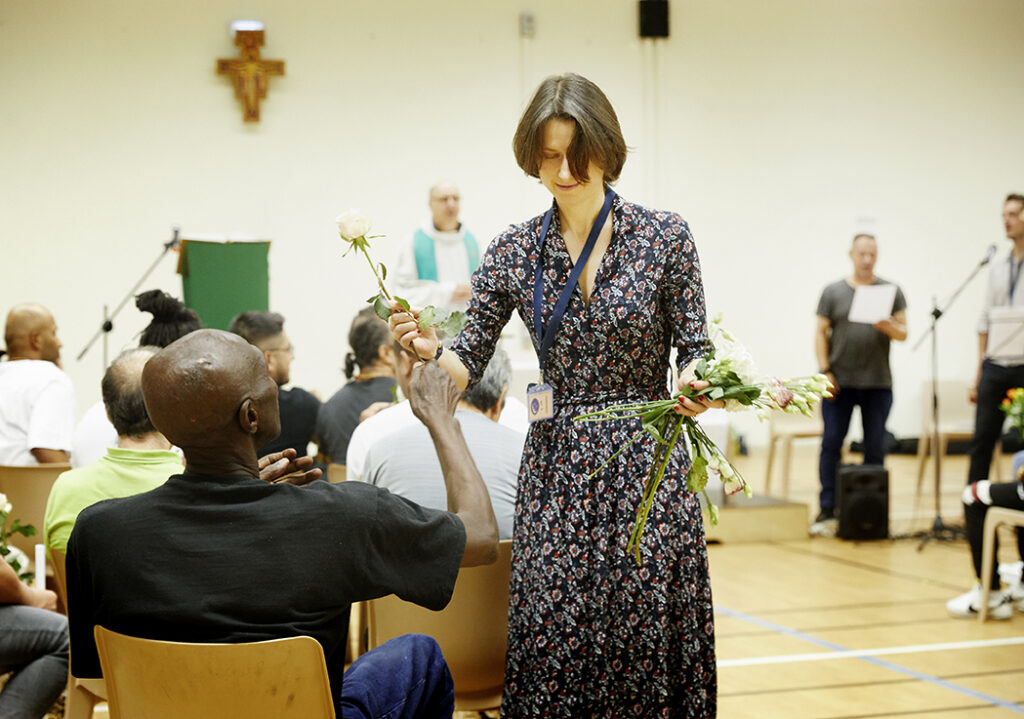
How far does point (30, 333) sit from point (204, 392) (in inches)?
131

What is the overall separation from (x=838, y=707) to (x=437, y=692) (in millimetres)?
1969

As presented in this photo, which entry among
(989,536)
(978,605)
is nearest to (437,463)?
(989,536)

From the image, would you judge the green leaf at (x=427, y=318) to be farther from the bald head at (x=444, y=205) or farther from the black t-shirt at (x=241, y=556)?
the bald head at (x=444, y=205)

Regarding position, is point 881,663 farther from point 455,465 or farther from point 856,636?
point 455,465

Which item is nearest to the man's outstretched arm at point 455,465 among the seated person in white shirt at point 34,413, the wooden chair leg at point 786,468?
the seated person in white shirt at point 34,413

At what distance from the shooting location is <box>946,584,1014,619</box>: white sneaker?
4551mm

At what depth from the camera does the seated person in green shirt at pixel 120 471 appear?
95.7 inches

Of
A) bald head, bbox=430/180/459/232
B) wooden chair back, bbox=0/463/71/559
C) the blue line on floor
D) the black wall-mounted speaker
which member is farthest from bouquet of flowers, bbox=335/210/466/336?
the black wall-mounted speaker

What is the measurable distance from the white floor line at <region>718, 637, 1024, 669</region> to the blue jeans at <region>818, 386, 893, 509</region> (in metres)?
2.57

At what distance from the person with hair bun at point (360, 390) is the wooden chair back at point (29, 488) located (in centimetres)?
105

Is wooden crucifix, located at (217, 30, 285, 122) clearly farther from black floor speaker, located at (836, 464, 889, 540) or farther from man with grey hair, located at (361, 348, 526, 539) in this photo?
man with grey hair, located at (361, 348, 526, 539)

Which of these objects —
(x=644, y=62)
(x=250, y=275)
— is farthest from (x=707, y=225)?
(x=250, y=275)

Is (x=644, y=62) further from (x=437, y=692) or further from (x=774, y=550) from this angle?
(x=437, y=692)

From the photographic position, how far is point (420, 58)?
9188 mm
